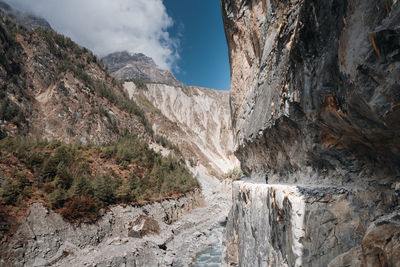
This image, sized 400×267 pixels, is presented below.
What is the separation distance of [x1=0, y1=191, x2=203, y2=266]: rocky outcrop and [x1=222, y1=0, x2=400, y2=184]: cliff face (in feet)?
31.4

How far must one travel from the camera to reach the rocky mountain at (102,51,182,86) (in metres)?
154

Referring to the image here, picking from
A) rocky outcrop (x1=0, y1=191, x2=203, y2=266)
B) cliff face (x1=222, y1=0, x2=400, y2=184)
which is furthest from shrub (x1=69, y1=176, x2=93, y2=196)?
cliff face (x1=222, y1=0, x2=400, y2=184)

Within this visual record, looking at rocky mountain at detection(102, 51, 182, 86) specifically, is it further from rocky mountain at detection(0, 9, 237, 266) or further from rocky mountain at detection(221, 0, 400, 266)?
rocky mountain at detection(221, 0, 400, 266)

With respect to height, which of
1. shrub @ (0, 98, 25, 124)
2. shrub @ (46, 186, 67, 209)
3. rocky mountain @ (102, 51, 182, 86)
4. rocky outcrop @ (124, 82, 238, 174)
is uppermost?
rocky mountain @ (102, 51, 182, 86)

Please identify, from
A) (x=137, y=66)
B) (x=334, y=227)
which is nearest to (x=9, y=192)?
(x=334, y=227)

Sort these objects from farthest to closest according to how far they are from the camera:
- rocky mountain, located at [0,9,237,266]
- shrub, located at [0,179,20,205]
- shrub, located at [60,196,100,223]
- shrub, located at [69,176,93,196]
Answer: shrub, located at [69,176,93,196] < shrub, located at [60,196,100,223] < rocky mountain, located at [0,9,237,266] < shrub, located at [0,179,20,205]

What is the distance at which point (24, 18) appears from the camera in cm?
8012

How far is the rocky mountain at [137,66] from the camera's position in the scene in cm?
15400

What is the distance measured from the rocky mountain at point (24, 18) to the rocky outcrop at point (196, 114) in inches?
1724

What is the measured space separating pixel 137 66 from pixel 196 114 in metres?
112

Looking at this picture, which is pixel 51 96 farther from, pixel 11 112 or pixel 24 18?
pixel 24 18

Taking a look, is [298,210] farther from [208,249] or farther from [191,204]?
[191,204]

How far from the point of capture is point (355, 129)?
126 inches

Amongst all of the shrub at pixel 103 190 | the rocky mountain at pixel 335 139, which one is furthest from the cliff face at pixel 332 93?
the shrub at pixel 103 190
